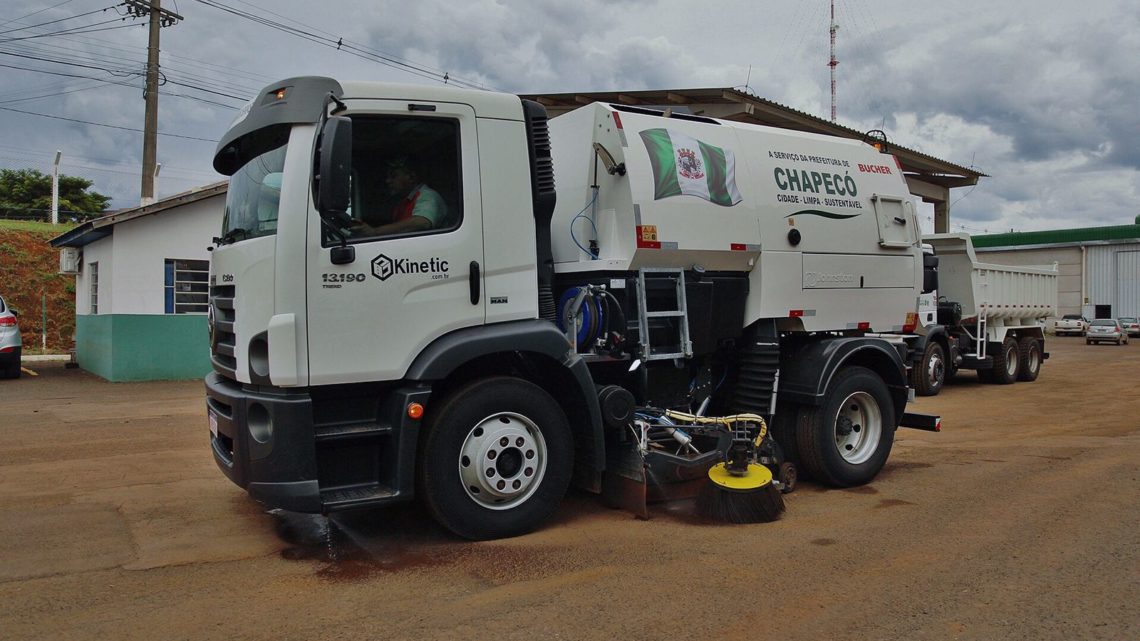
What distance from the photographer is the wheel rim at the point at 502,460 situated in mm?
5305

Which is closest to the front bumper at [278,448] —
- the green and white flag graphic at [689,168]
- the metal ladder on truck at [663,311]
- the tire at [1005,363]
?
the metal ladder on truck at [663,311]

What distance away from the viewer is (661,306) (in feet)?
21.2

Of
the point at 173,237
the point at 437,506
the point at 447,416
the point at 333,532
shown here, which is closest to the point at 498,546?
the point at 437,506

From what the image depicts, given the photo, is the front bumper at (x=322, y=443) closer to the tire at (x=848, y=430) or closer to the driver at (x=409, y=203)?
the driver at (x=409, y=203)

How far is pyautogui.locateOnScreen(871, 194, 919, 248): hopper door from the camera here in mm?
7789

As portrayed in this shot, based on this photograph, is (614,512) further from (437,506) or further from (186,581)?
(186,581)

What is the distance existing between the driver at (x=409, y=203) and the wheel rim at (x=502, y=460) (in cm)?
127

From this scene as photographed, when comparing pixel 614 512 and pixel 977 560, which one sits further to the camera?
pixel 614 512

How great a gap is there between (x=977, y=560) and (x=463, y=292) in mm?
3458

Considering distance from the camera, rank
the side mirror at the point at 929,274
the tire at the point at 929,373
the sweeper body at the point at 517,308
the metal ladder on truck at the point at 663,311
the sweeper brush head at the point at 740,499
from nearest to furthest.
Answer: the sweeper body at the point at 517,308 → the sweeper brush head at the point at 740,499 → the metal ladder on truck at the point at 663,311 → the side mirror at the point at 929,274 → the tire at the point at 929,373

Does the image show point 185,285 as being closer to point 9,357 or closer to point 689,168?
point 9,357

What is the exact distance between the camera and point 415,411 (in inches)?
199

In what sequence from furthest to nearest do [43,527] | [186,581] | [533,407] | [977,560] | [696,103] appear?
[696,103] → [43,527] → [533,407] → [977,560] → [186,581]

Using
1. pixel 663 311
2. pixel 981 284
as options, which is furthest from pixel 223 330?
pixel 981 284
